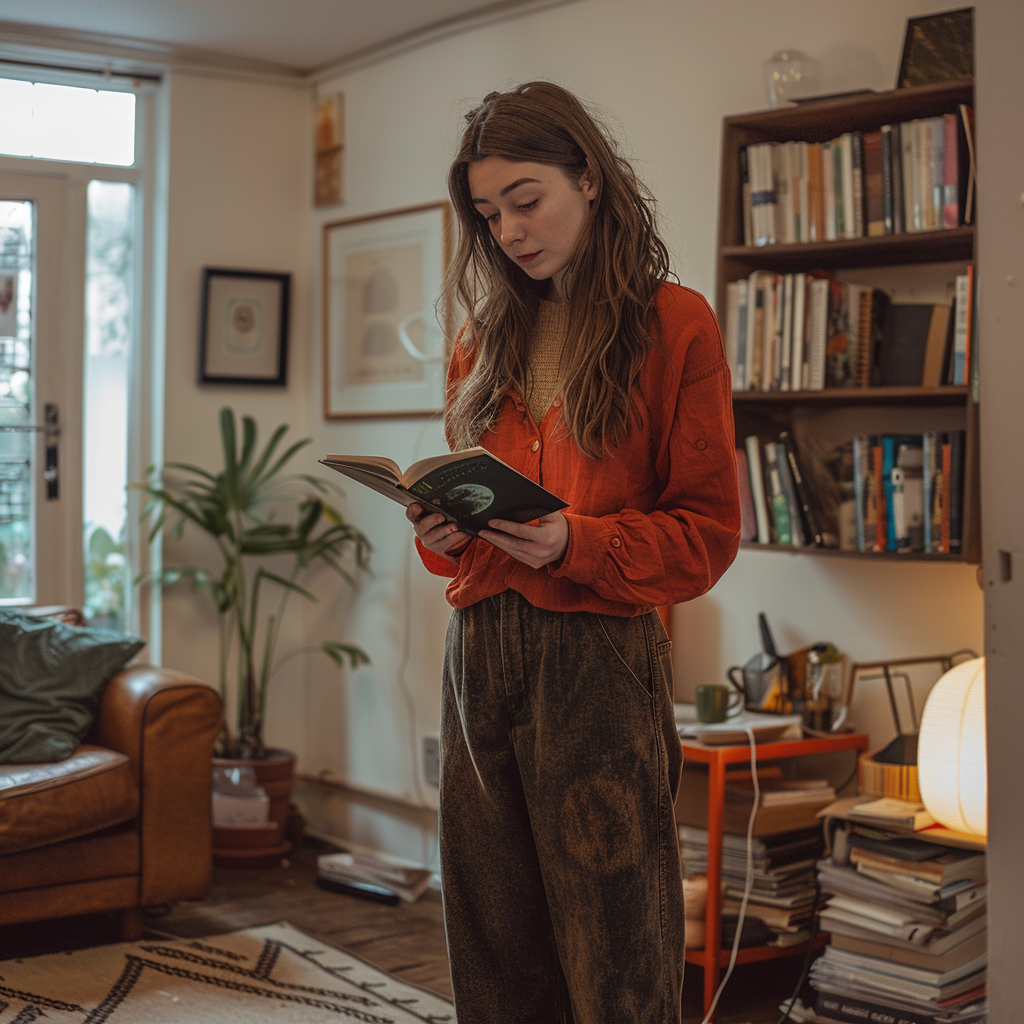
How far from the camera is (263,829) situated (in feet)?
10.8

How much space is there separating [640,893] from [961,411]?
1575 millimetres

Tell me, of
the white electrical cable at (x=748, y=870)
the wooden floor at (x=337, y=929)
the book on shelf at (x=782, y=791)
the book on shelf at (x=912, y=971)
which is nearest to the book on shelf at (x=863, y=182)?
the white electrical cable at (x=748, y=870)

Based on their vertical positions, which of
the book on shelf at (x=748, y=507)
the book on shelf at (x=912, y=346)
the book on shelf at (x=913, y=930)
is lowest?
the book on shelf at (x=913, y=930)

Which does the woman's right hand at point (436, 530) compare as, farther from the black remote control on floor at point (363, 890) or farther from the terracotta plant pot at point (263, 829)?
the terracotta plant pot at point (263, 829)

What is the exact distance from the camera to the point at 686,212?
2836 mm

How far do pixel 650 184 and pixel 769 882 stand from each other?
170cm

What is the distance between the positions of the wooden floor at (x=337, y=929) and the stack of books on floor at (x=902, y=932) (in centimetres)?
21

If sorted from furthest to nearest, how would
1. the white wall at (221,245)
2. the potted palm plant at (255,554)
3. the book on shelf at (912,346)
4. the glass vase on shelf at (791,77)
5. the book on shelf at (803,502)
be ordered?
1. the white wall at (221,245)
2. the potted palm plant at (255,554)
3. the glass vase on shelf at (791,77)
4. the book on shelf at (803,502)
5. the book on shelf at (912,346)

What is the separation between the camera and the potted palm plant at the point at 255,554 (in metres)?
3.40

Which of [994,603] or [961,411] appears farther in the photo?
[961,411]

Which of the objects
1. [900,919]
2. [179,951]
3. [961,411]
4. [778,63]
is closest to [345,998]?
[179,951]

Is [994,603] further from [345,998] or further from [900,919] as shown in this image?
[345,998]

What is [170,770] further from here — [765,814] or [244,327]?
[244,327]

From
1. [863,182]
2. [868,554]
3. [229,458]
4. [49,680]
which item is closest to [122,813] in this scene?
[49,680]
